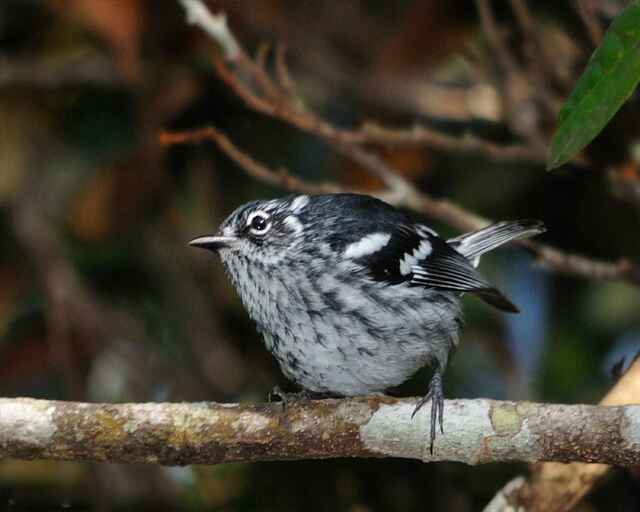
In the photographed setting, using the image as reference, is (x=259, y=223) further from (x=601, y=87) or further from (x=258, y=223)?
(x=601, y=87)

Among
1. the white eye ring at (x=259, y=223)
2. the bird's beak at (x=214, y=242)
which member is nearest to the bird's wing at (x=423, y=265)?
the white eye ring at (x=259, y=223)

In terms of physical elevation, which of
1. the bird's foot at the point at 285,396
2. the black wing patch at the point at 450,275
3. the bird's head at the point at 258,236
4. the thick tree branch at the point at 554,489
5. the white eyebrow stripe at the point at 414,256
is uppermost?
the bird's head at the point at 258,236

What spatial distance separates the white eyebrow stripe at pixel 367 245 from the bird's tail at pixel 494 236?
1.94 feet

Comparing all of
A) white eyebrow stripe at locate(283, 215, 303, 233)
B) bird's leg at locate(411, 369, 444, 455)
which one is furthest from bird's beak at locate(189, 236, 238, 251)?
bird's leg at locate(411, 369, 444, 455)

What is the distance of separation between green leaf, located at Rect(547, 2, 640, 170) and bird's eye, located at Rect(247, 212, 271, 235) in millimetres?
1514

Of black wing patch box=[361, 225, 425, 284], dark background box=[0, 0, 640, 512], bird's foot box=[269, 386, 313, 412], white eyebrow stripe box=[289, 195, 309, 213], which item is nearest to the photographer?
bird's foot box=[269, 386, 313, 412]

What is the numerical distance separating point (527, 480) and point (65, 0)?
353 cm

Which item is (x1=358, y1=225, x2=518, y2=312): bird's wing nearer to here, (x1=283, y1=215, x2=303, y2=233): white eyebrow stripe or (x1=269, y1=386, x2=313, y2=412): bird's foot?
(x1=283, y1=215, x2=303, y2=233): white eyebrow stripe

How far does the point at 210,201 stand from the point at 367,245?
255cm

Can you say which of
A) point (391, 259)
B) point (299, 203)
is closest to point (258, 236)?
point (299, 203)

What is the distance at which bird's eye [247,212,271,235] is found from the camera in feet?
13.3

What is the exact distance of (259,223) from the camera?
408 centimetres

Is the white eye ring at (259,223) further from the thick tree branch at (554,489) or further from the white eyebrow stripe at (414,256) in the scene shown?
the thick tree branch at (554,489)

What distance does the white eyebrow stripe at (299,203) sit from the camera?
4.21 meters
